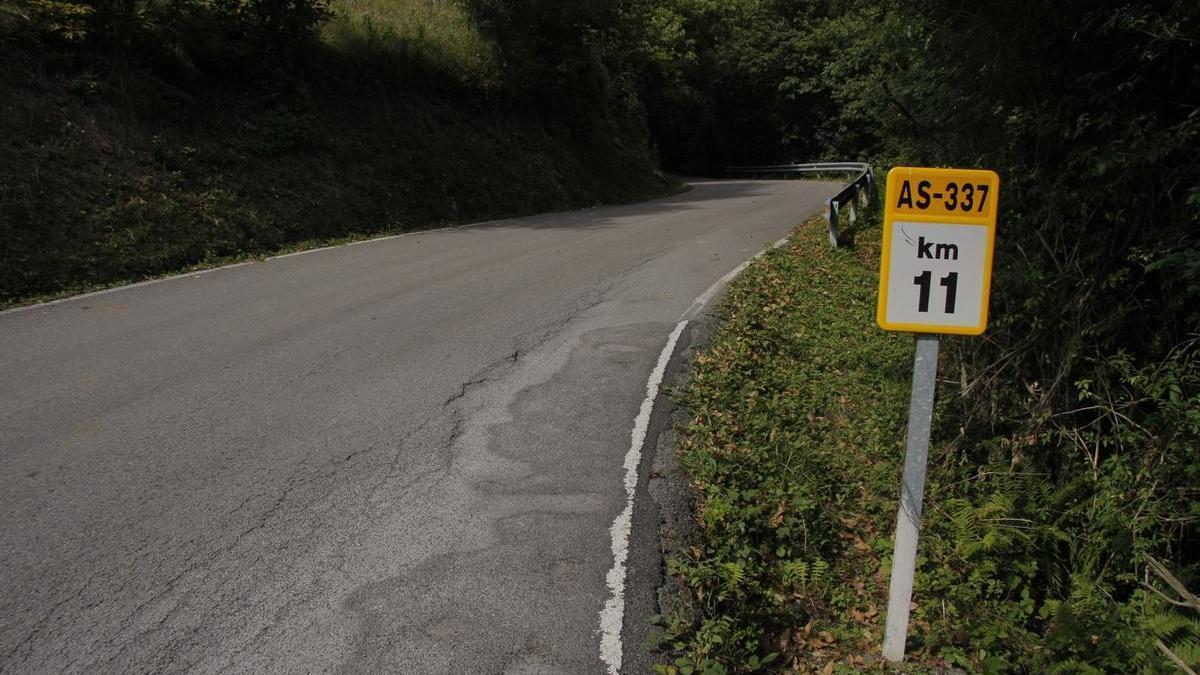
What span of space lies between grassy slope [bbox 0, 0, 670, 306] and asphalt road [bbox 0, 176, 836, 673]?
1.93m

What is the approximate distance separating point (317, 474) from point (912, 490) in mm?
3561

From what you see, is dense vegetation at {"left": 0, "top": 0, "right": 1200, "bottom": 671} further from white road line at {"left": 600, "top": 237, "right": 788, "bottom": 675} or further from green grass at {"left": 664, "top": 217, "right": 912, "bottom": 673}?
white road line at {"left": 600, "top": 237, "right": 788, "bottom": 675}

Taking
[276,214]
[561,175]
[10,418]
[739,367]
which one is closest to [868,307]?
[739,367]

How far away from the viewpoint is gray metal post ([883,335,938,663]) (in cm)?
369

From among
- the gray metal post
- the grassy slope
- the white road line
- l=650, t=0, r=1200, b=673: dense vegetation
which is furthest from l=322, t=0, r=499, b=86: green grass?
the gray metal post

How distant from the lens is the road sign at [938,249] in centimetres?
354

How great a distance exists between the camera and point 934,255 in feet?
11.8

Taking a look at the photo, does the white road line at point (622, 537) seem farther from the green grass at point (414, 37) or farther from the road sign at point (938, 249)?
the green grass at point (414, 37)

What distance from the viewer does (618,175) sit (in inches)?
1035

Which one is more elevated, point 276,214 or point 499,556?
point 276,214

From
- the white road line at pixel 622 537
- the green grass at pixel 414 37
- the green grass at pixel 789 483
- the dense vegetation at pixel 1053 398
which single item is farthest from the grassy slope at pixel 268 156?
the dense vegetation at pixel 1053 398

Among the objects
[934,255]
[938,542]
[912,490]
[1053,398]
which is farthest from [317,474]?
[1053,398]

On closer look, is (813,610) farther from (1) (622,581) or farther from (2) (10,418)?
(2) (10,418)

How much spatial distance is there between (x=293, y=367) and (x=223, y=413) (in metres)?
1.13
